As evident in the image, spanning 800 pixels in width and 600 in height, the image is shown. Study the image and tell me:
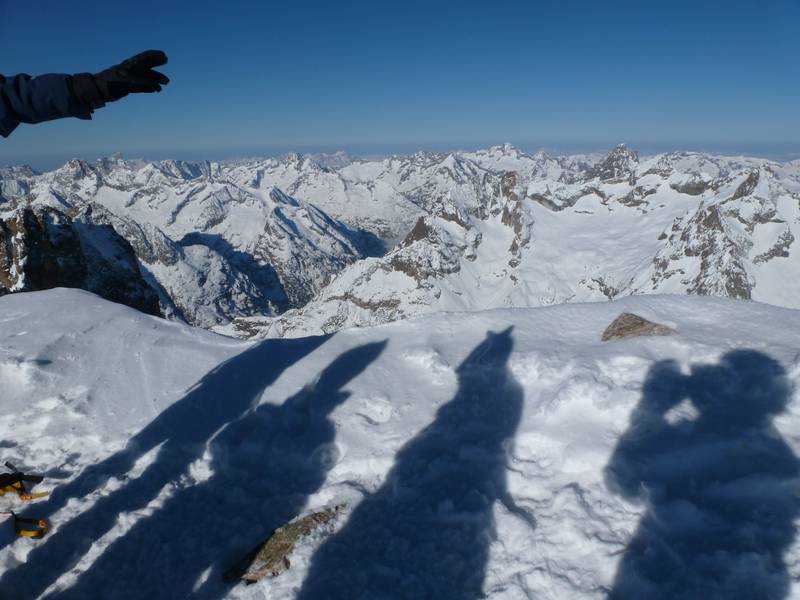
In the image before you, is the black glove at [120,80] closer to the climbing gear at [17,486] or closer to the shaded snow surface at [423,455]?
the shaded snow surface at [423,455]

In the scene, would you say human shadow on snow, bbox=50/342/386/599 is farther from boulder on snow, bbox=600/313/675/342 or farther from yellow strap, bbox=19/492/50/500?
boulder on snow, bbox=600/313/675/342

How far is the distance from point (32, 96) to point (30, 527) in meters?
6.53

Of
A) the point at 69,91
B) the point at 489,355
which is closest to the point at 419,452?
the point at 489,355

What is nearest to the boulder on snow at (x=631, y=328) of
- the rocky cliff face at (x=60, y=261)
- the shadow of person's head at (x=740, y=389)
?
the shadow of person's head at (x=740, y=389)

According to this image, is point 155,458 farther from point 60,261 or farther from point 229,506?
point 60,261

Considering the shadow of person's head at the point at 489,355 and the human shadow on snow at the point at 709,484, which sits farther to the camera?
the shadow of person's head at the point at 489,355

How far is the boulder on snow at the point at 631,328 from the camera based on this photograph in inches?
464

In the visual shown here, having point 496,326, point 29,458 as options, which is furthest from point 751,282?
point 29,458

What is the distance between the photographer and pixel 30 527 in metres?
7.23

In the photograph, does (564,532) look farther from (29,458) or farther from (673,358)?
(29,458)

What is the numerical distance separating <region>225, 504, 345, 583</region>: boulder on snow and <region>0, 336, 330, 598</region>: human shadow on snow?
2000 mm

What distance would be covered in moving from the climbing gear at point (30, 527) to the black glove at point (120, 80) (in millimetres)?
6514

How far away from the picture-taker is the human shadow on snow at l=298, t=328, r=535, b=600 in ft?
19.7

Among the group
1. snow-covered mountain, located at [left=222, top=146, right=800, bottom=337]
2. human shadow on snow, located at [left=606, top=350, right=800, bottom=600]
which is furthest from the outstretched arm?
snow-covered mountain, located at [left=222, top=146, right=800, bottom=337]
